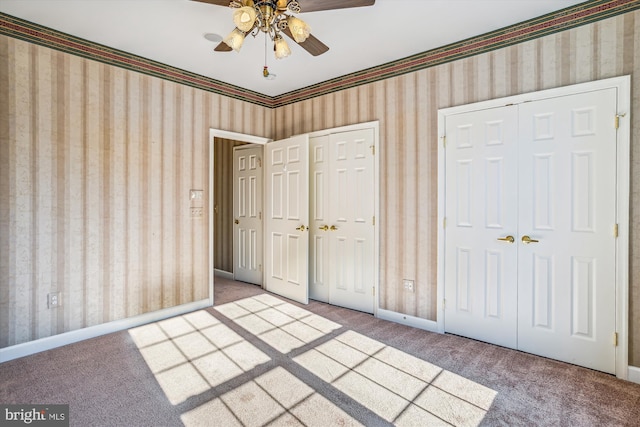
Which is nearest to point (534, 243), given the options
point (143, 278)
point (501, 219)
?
point (501, 219)

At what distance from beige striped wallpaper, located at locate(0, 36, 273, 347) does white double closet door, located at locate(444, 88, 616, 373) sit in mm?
2942

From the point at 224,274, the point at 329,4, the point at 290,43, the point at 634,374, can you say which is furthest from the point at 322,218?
the point at 634,374

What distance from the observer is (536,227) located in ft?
8.87

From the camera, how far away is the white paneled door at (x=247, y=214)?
4.96 metres

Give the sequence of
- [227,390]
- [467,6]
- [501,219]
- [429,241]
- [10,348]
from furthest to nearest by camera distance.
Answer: [429,241]
[501,219]
[10,348]
[467,6]
[227,390]

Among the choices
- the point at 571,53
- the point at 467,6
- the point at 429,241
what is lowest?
the point at 429,241

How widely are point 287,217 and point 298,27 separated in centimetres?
261

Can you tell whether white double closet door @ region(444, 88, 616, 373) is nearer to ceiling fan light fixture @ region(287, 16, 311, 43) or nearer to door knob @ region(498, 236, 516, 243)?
door knob @ region(498, 236, 516, 243)

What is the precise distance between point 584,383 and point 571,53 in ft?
8.22

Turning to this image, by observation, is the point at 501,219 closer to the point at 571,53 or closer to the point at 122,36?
the point at 571,53

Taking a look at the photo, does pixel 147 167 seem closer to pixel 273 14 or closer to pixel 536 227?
pixel 273 14

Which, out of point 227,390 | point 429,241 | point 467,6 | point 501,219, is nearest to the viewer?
point 227,390

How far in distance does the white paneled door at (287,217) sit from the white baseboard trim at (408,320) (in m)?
1.01

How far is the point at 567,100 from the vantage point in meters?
2.56
